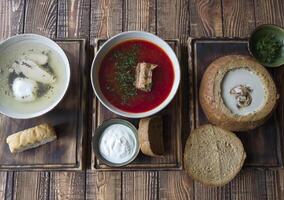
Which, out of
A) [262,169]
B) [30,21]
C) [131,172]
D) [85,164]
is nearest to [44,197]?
[85,164]

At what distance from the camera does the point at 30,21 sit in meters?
1.48

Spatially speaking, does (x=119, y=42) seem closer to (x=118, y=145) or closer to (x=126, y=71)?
(x=126, y=71)

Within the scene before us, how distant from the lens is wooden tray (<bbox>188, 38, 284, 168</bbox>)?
1.33m

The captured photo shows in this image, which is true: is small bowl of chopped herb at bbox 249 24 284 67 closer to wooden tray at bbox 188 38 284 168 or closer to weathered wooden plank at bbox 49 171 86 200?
wooden tray at bbox 188 38 284 168

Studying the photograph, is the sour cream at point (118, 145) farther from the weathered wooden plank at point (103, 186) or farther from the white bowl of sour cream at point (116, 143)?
the weathered wooden plank at point (103, 186)

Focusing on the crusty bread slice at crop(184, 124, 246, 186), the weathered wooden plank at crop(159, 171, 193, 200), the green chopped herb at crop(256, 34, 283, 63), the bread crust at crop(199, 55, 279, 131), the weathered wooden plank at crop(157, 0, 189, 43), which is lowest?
the weathered wooden plank at crop(159, 171, 193, 200)

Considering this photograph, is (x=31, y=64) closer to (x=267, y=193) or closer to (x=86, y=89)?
(x=86, y=89)

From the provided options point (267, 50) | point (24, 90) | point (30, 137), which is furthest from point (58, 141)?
point (267, 50)

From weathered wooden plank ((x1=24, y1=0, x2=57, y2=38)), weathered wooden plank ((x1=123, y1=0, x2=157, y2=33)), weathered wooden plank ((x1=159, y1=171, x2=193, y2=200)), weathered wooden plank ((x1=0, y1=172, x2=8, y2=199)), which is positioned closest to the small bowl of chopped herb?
weathered wooden plank ((x1=123, y1=0, x2=157, y2=33))

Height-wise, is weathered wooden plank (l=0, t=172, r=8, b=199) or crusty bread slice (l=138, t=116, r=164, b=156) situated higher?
crusty bread slice (l=138, t=116, r=164, b=156)

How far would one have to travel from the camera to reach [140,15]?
4.89 ft

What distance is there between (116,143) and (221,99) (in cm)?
35

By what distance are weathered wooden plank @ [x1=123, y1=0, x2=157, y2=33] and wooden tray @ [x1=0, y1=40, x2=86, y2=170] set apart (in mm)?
327

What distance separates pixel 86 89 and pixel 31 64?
196mm
